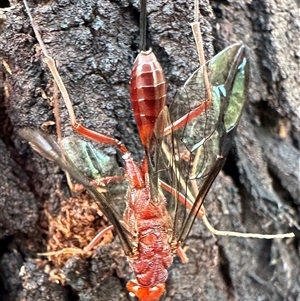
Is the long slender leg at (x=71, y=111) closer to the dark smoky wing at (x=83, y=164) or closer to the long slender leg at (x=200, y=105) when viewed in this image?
the dark smoky wing at (x=83, y=164)

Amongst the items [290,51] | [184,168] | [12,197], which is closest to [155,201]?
Result: [184,168]

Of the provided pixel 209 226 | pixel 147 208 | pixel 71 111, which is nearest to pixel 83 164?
pixel 71 111

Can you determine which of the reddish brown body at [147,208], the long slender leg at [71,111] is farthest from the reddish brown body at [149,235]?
the long slender leg at [71,111]

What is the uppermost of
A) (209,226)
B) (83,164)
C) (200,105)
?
(200,105)

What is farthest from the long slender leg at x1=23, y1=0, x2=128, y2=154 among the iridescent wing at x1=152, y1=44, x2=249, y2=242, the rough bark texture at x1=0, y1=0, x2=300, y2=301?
the iridescent wing at x1=152, y1=44, x2=249, y2=242

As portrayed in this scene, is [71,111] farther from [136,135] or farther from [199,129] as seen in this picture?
[199,129]

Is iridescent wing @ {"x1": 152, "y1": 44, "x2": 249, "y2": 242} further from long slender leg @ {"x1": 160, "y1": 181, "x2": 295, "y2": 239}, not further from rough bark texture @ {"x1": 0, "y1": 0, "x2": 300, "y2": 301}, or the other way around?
rough bark texture @ {"x1": 0, "y1": 0, "x2": 300, "y2": 301}
